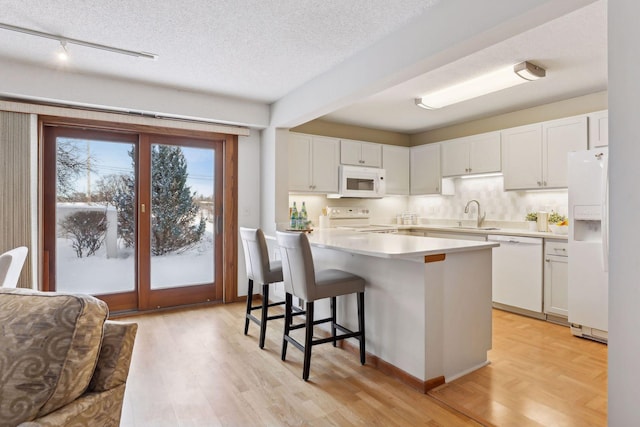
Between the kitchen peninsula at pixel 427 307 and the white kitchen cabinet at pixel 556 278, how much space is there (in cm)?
142

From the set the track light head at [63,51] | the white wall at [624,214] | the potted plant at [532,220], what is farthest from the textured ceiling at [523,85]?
the track light head at [63,51]

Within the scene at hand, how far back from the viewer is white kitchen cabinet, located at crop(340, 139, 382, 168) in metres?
4.90

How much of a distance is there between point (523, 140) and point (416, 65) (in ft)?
7.96

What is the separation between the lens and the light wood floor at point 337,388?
1967 mm

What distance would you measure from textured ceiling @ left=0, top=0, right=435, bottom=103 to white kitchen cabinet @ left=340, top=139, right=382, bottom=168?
1649 millimetres

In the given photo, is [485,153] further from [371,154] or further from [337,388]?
[337,388]

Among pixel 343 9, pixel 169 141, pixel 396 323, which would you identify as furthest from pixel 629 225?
pixel 169 141

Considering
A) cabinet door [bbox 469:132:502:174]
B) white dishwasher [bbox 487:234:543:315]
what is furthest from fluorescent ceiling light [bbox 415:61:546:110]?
white dishwasher [bbox 487:234:543:315]

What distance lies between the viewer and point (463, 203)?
16.8ft

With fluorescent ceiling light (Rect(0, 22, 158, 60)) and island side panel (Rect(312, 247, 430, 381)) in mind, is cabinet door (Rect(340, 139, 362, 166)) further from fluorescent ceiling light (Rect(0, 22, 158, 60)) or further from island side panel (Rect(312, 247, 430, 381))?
fluorescent ceiling light (Rect(0, 22, 158, 60))

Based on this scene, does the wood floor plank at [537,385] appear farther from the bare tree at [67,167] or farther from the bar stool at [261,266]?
the bare tree at [67,167]

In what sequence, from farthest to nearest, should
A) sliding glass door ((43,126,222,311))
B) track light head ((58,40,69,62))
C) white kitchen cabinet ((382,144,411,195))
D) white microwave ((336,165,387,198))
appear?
white kitchen cabinet ((382,144,411,195)) < white microwave ((336,165,387,198)) < sliding glass door ((43,126,222,311)) < track light head ((58,40,69,62))

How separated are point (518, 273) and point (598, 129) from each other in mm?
1608

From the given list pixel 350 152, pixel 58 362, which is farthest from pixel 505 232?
pixel 58 362
